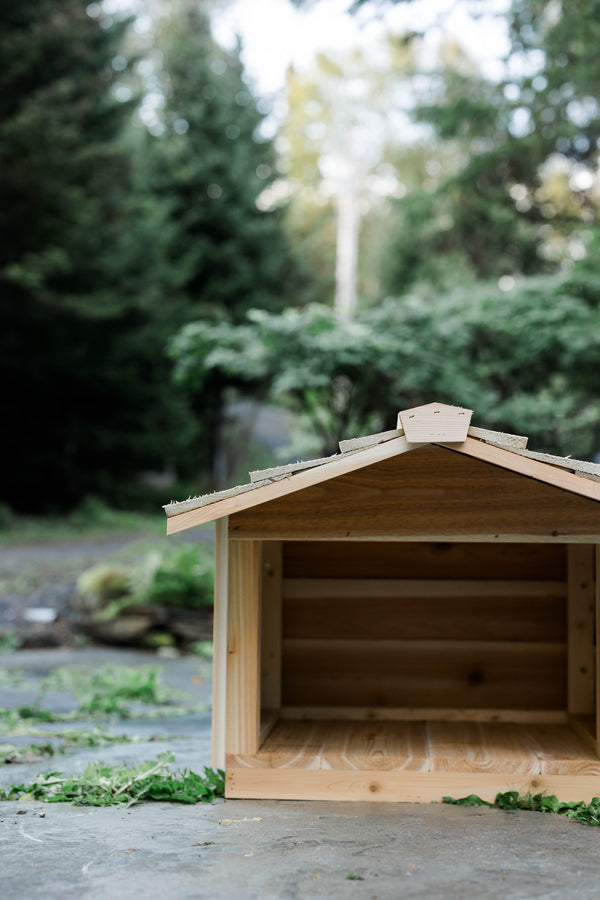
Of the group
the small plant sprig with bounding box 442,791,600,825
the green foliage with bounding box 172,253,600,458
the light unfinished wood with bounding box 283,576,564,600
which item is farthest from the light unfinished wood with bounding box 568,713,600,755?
the green foliage with bounding box 172,253,600,458

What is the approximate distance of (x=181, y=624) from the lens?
9.45 m

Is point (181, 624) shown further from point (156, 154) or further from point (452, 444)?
point (156, 154)

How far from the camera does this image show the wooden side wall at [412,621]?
467cm

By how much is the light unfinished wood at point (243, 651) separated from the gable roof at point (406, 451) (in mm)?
363

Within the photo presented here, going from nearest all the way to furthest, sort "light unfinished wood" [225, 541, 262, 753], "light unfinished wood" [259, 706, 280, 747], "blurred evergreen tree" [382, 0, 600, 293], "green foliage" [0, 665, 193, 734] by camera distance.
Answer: "light unfinished wood" [225, 541, 262, 753], "light unfinished wood" [259, 706, 280, 747], "green foliage" [0, 665, 193, 734], "blurred evergreen tree" [382, 0, 600, 293]

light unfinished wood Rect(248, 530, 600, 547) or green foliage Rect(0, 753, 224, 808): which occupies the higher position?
light unfinished wood Rect(248, 530, 600, 547)

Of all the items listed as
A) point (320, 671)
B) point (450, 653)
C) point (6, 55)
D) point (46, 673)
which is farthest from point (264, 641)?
point (6, 55)

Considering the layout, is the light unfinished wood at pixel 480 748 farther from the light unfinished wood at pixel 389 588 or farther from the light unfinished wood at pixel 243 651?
the light unfinished wood at pixel 243 651

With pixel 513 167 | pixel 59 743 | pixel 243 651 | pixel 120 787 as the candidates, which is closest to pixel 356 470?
pixel 243 651

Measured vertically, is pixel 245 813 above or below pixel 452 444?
below

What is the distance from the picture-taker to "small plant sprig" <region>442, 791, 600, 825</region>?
3406 millimetres

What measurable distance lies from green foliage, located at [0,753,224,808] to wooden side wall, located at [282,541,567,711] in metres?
1.06

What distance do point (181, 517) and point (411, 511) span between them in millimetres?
939

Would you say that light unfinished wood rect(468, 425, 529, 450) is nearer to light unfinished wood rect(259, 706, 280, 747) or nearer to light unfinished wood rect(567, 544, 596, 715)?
light unfinished wood rect(567, 544, 596, 715)
